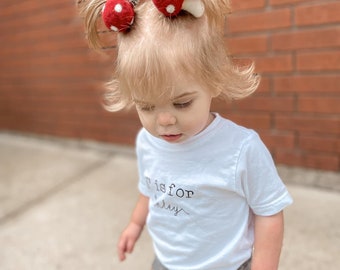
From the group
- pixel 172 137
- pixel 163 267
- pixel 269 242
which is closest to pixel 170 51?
pixel 172 137

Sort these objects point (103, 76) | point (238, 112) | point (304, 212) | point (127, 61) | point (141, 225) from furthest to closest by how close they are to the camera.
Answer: point (103, 76)
point (238, 112)
point (304, 212)
point (141, 225)
point (127, 61)

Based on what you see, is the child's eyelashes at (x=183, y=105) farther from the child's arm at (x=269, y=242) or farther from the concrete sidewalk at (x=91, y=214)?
the concrete sidewalk at (x=91, y=214)

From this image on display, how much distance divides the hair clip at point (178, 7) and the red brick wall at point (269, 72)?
1.04ft

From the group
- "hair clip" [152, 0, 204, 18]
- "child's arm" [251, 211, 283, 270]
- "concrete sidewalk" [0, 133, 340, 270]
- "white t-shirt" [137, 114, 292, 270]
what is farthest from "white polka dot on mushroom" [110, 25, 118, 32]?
"concrete sidewalk" [0, 133, 340, 270]

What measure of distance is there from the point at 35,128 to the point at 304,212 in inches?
115

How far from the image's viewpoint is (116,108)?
1.32 metres

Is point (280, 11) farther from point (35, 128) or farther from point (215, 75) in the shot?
point (35, 128)

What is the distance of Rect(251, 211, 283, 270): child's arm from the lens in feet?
3.89

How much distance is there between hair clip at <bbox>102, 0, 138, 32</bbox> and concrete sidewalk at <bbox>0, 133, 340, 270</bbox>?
1320mm

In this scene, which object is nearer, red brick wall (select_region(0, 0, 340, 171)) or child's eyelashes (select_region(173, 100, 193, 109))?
child's eyelashes (select_region(173, 100, 193, 109))

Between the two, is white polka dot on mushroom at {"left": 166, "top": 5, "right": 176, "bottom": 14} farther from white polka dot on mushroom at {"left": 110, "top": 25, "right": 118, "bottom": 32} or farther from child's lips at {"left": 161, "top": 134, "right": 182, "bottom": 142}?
child's lips at {"left": 161, "top": 134, "right": 182, "bottom": 142}

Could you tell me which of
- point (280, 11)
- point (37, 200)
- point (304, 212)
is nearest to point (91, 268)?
point (37, 200)

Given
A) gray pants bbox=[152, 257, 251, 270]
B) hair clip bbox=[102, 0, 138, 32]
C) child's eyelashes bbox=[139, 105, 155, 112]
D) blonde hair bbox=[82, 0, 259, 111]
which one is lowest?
gray pants bbox=[152, 257, 251, 270]

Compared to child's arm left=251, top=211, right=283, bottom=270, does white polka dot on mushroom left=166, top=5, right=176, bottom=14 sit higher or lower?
higher
